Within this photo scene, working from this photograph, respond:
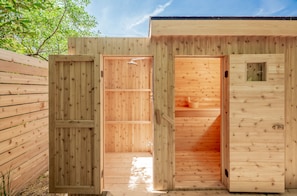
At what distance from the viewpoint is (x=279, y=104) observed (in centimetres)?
299

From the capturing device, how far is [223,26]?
9.80ft

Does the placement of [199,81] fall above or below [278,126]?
above

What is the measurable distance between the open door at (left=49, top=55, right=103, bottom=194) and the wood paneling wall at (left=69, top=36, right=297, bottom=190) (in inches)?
16.4

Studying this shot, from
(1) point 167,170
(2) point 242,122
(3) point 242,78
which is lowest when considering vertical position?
(1) point 167,170

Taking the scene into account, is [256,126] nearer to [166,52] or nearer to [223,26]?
[223,26]

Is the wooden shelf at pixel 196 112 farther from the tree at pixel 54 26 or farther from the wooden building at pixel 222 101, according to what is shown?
the tree at pixel 54 26

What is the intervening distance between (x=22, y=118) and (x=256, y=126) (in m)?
3.85

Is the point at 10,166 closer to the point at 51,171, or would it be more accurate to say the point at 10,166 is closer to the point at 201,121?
the point at 51,171

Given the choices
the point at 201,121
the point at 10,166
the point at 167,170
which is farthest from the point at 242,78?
the point at 10,166

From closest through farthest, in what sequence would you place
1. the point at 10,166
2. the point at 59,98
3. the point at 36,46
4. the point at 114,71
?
the point at 10,166
the point at 59,98
the point at 114,71
the point at 36,46

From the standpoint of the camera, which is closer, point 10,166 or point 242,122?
point 10,166

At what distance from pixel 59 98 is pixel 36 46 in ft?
12.1

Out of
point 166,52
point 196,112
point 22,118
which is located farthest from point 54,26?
point 196,112

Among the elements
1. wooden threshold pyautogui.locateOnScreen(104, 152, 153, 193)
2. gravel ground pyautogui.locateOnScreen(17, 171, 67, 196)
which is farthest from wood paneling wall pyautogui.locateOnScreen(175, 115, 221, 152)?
gravel ground pyautogui.locateOnScreen(17, 171, 67, 196)
